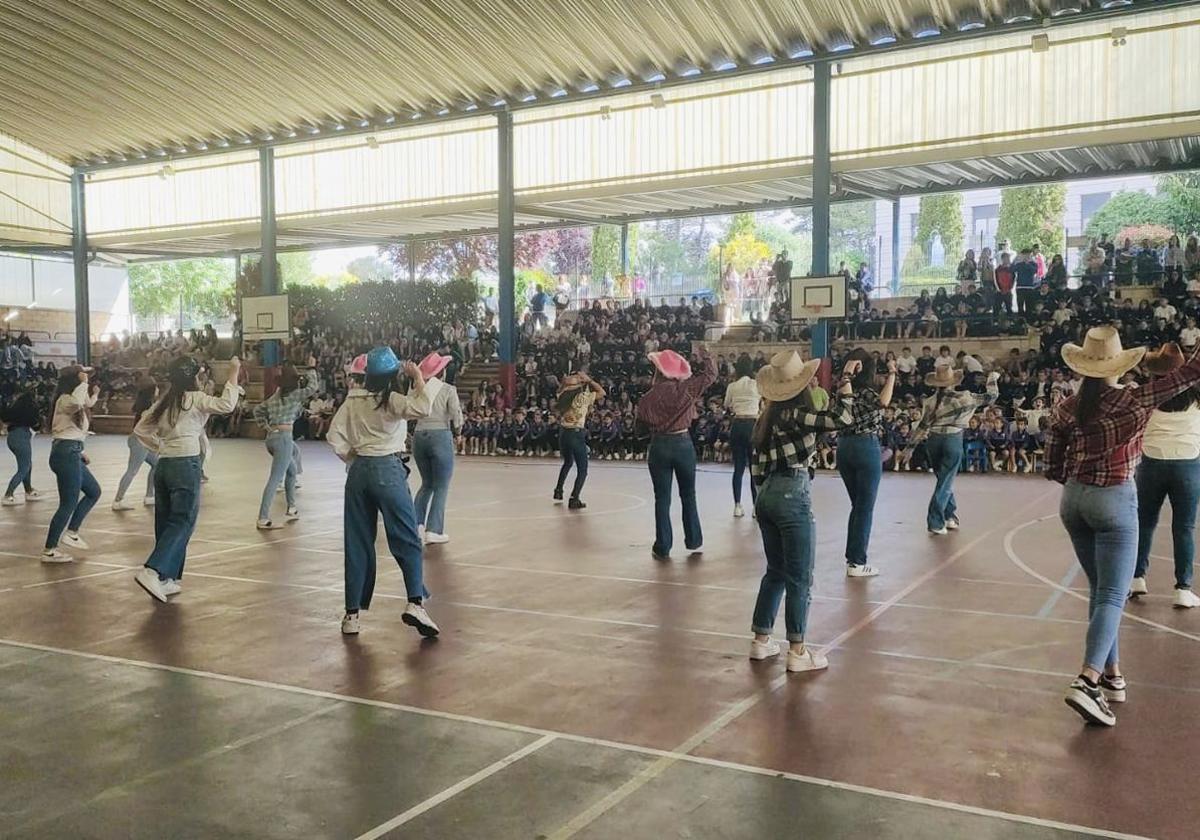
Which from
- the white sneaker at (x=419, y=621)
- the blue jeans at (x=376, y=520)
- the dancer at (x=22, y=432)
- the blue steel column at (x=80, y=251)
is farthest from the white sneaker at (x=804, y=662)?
the blue steel column at (x=80, y=251)

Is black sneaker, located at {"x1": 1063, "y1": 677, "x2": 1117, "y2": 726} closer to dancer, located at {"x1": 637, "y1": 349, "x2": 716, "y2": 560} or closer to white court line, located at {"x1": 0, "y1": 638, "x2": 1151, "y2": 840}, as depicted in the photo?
white court line, located at {"x1": 0, "y1": 638, "x2": 1151, "y2": 840}

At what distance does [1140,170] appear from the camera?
23609mm

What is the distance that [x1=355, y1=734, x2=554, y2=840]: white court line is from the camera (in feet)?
12.2

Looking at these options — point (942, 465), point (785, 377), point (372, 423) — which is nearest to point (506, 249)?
point (942, 465)

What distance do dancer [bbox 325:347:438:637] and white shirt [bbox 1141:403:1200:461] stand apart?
15.4ft

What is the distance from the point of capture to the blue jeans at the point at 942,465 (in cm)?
1027

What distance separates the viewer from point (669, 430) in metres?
9.27

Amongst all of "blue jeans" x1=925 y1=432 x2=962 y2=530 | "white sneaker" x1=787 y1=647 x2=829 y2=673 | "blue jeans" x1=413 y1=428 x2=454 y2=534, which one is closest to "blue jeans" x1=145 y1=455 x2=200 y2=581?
"blue jeans" x1=413 y1=428 x2=454 y2=534

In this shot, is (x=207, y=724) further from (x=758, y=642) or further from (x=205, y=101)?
(x=205, y=101)

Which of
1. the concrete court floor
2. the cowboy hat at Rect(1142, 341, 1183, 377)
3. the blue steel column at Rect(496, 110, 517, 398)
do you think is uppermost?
the blue steel column at Rect(496, 110, 517, 398)

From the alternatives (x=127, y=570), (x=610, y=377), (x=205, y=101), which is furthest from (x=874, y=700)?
(x=205, y=101)

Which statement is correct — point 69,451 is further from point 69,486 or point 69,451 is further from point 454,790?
point 454,790

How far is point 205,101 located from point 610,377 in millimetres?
12211

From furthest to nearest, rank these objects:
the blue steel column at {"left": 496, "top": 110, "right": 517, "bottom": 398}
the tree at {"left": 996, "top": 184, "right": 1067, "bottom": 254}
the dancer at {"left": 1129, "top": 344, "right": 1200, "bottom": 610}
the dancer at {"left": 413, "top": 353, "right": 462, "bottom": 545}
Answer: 1. the tree at {"left": 996, "top": 184, "right": 1067, "bottom": 254}
2. the blue steel column at {"left": 496, "top": 110, "right": 517, "bottom": 398}
3. the dancer at {"left": 413, "top": 353, "right": 462, "bottom": 545}
4. the dancer at {"left": 1129, "top": 344, "right": 1200, "bottom": 610}
